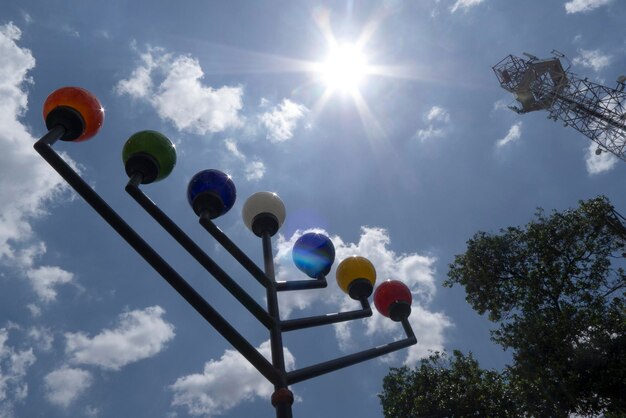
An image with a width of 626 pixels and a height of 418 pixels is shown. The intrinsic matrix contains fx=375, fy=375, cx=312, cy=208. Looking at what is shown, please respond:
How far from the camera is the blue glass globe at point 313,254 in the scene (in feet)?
11.9

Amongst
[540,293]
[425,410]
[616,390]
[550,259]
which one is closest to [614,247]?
[550,259]

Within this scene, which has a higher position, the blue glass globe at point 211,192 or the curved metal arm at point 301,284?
the blue glass globe at point 211,192

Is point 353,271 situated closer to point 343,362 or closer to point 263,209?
point 263,209

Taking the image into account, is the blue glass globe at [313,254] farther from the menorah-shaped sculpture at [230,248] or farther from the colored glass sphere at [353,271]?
the colored glass sphere at [353,271]

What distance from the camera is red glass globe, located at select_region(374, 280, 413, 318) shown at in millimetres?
3963

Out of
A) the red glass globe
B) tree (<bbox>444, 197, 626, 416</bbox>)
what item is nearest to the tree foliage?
tree (<bbox>444, 197, 626, 416</bbox>)

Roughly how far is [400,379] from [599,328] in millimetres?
7601

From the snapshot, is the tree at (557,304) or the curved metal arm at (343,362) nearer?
the curved metal arm at (343,362)

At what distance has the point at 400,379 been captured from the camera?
1572 cm

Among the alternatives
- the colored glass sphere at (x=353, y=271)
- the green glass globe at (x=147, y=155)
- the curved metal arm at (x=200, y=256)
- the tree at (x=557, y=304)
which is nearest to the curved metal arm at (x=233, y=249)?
the curved metal arm at (x=200, y=256)

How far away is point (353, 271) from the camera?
382 centimetres

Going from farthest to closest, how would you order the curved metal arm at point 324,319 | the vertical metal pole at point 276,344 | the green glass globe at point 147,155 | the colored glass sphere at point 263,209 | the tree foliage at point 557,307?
the tree foliage at point 557,307 → the colored glass sphere at point 263,209 → the green glass globe at point 147,155 → the curved metal arm at point 324,319 → the vertical metal pole at point 276,344

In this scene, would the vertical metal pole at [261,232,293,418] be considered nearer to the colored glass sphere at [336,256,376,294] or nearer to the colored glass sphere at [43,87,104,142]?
the colored glass sphere at [336,256,376,294]

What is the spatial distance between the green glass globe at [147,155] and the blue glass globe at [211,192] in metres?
0.28
